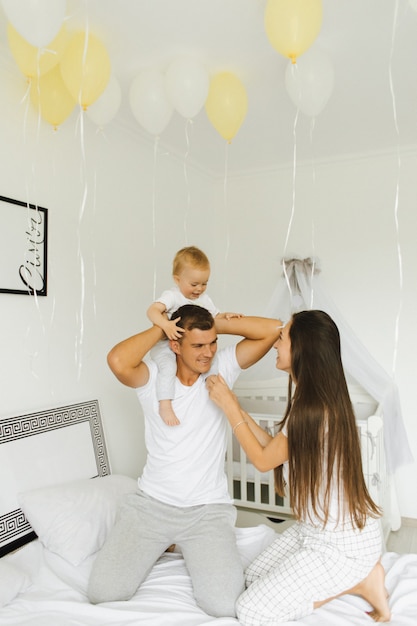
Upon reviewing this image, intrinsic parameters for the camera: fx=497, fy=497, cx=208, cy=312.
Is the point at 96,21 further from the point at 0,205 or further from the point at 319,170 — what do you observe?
the point at 319,170

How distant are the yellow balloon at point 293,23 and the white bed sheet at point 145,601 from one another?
1.85 meters

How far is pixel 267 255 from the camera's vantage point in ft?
13.1

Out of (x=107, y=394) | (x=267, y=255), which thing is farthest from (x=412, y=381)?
(x=107, y=394)

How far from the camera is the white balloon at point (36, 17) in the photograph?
1.52m

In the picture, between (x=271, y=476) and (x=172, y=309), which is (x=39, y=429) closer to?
(x=172, y=309)

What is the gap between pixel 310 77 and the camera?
79.6 inches

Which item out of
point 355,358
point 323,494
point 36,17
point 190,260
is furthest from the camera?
point 355,358

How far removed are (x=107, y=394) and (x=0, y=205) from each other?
1.18 meters

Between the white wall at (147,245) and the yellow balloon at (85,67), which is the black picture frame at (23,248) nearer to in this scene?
the white wall at (147,245)

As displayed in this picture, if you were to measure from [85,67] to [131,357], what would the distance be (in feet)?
3.58

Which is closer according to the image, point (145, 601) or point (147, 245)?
point (145, 601)

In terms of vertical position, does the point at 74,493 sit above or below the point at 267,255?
below

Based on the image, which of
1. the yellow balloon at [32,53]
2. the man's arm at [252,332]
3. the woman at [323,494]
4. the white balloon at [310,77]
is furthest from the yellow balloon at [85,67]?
the woman at [323,494]

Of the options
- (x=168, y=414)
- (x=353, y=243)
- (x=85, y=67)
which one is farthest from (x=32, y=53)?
(x=353, y=243)
